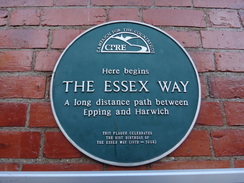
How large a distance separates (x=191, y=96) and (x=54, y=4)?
84 cm

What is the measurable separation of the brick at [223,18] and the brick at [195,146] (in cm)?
59

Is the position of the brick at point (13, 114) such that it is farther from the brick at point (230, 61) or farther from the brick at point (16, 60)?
the brick at point (230, 61)

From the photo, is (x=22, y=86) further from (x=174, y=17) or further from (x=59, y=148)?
(x=174, y=17)

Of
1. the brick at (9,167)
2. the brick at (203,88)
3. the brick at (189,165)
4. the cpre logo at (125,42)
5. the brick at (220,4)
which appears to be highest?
the brick at (220,4)

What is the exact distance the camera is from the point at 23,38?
0.98 m

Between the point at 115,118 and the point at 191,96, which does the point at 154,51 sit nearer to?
the point at 191,96

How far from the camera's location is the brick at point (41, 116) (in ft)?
2.76

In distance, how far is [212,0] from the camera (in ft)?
3.56

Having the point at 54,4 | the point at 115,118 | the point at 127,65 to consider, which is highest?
the point at 54,4

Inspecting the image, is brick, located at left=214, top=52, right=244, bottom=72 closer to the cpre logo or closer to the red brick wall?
the red brick wall

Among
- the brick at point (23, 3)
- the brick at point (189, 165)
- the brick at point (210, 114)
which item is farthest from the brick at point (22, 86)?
the brick at point (210, 114)

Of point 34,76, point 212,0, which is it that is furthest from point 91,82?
point 212,0

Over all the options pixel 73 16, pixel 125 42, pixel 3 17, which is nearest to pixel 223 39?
pixel 125 42

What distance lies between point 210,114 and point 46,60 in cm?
80
